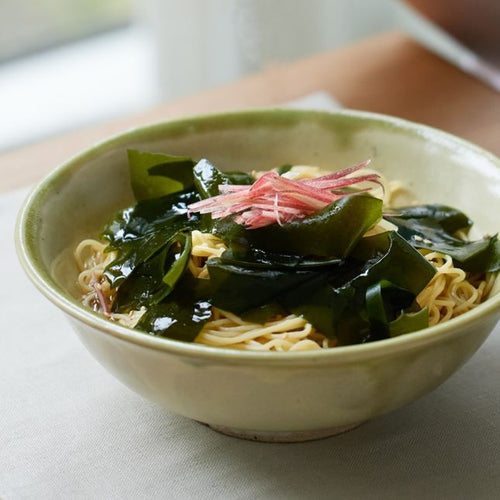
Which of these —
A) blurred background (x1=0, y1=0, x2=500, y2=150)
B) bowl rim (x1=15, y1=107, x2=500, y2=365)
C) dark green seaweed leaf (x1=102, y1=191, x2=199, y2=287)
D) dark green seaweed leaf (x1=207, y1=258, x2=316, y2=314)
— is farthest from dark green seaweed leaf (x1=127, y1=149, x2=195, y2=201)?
blurred background (x1=0, y1=0, x2=500, y2=150)

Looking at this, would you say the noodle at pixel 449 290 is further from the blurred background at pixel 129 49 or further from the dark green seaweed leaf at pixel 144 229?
the blurred background at pixel 129 49

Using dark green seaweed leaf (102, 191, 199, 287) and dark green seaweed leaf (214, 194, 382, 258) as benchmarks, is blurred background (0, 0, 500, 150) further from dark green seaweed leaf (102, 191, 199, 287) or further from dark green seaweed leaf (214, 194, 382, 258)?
dark green seaweed leaf (214, 194, 382, 258)

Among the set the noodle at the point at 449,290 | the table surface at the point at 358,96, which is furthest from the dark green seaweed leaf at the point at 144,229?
the table surface at the point at 358,96

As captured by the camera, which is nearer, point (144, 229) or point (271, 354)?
point (271, 354)

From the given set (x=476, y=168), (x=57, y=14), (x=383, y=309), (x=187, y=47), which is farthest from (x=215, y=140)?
(x=57, y=14)

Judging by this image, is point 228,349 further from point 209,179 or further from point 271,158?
point 271,158

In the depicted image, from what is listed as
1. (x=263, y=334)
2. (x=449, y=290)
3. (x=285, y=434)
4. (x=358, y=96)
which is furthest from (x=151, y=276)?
(x=358, y=96)
